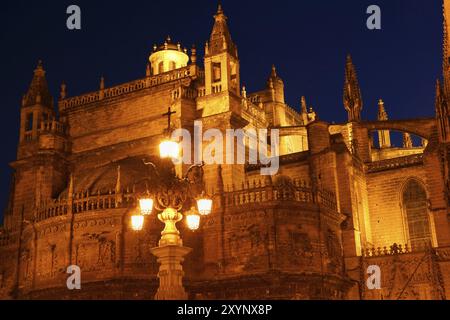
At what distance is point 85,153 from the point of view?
3841 centimetres

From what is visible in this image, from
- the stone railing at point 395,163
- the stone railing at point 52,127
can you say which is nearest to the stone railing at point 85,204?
the stone railing at point 52,127

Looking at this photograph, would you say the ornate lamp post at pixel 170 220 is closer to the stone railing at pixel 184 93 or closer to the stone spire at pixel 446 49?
the stone spire at pixel 446 49

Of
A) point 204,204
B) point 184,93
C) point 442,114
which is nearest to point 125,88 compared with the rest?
point 184,93

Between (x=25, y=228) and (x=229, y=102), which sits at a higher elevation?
(x=229, y=102)

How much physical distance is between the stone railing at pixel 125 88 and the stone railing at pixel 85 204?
29.1ft

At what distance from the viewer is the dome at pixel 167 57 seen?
42.0 meters

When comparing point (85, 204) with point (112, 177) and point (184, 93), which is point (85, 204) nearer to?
point (112, 177)

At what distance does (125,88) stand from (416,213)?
59.6ft

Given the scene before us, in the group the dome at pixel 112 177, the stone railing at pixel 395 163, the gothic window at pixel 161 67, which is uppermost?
the gothic window at pixel 161 67

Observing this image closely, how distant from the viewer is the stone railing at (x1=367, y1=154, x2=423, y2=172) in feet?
117

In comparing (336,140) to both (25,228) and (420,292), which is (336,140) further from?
(25,228)

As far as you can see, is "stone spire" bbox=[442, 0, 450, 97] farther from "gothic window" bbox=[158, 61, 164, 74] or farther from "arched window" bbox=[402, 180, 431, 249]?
"gothic window" bbox=[158, 61, 164, 74]
